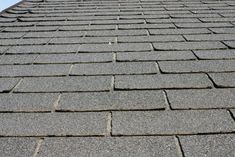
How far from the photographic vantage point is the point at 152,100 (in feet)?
5.64

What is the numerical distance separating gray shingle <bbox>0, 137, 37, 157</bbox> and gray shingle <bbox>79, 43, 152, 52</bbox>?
4.16 feet

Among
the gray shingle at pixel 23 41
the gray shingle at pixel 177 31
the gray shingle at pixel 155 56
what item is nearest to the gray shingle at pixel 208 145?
the gray shingle at pixel 155 56

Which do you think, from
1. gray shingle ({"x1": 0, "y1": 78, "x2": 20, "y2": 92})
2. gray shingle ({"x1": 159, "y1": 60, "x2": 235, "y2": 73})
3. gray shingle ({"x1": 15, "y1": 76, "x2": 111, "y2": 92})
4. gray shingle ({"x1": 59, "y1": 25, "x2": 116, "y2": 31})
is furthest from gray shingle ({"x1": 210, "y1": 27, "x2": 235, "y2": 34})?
gray shingle ({"x1": 0, "y1": 78, "x2": 20, "y2": 92})

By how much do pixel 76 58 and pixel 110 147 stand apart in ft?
3.86

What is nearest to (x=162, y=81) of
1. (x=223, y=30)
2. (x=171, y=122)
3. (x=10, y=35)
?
(x=171, y=122)

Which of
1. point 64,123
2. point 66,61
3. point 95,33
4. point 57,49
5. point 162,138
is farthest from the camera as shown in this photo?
point 95,33

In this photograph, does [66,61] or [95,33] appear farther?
[95,33]

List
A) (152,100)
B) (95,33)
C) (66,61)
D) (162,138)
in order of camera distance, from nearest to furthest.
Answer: (162,138) → (152,100) → (66,61) → (95,33)

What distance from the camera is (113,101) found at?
172 centimetres

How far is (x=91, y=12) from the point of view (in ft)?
12.8

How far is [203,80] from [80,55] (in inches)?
37.6

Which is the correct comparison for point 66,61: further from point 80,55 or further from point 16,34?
point 16,34

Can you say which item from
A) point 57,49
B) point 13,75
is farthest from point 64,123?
point 57,49

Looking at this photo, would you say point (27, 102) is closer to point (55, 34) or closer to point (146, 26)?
point (55, 34)
